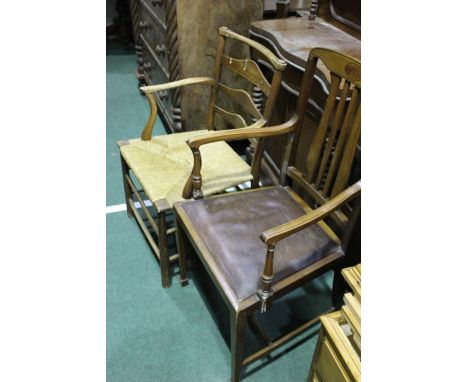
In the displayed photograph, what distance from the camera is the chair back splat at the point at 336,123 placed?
1.29 m

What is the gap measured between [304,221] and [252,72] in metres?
0.82

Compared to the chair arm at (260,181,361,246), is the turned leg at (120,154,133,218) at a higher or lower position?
lower

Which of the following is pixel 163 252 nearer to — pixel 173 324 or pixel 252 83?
pixel 173 324

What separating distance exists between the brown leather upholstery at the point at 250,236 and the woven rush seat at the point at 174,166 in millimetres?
Result: 132

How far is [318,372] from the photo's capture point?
1.20 meters

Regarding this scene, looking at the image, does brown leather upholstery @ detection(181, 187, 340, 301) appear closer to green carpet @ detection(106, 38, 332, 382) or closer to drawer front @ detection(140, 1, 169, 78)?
green carpet @ detection(106, 38, 332, 382)

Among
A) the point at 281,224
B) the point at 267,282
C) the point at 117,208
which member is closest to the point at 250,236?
the point at 281,224

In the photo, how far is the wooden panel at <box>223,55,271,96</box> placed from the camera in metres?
1.63

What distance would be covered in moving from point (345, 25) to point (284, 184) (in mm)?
900

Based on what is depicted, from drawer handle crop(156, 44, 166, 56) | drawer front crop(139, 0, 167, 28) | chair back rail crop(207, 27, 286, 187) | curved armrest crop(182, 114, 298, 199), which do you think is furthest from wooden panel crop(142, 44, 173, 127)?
curved armrest crop(182, 114, 298, 199)

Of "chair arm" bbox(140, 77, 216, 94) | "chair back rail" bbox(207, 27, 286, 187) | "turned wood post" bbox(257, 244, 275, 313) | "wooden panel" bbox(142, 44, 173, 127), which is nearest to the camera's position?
"turned wood post" bbox(257, 244, 275, 313)

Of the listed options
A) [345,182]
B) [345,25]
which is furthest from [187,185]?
[345,25]

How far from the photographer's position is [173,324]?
1.69 meters

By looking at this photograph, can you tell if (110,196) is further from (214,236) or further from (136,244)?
(214,236)
